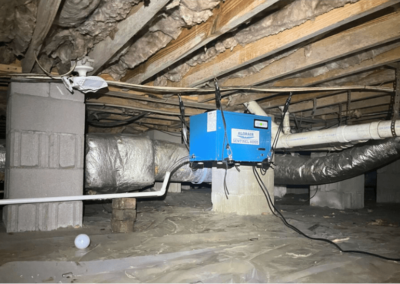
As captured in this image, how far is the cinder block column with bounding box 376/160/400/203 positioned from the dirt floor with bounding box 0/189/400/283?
343 cm

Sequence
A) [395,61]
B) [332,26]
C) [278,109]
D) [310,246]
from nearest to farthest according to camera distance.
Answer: [332,26] → [395,61] → [310,246] → [278,109]

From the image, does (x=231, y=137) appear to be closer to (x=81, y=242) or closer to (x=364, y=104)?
(x=81, y=242)

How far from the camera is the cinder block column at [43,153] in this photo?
8.73 ft

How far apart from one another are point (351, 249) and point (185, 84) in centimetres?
204

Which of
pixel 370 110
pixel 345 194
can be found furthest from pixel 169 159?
pixel 345 194

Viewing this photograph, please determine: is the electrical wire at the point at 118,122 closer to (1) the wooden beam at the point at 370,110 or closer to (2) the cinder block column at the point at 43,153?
(2) the cinder block column at the point at 43,153

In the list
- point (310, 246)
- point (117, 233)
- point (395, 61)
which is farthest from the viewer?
point (117, 233)

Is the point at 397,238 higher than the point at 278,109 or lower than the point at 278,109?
lower

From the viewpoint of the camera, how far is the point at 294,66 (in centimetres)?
247

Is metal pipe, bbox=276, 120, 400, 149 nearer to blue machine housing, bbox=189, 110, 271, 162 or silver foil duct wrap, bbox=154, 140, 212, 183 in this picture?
blue machine housing, bbox=189, 110, 271, 162

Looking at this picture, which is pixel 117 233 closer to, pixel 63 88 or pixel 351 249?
pixel 63 88

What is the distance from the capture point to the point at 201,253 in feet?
7.43

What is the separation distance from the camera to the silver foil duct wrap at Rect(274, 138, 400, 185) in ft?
12.2

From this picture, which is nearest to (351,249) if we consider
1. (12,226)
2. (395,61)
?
(395,61)
